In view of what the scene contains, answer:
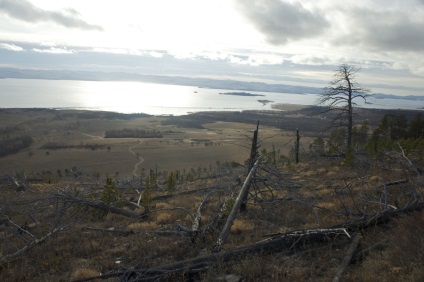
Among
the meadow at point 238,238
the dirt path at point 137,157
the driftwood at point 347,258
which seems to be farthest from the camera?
the dirt path at point 137,157

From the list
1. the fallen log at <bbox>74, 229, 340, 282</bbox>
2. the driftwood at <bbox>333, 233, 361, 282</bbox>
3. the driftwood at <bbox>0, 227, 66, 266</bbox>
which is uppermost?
the driftwood at <bbox>333, 233, 361, 282</bbox>

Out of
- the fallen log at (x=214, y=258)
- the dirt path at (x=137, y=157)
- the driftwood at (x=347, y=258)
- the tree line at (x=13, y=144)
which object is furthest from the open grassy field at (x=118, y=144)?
the driftwood at (x=347, y=258)

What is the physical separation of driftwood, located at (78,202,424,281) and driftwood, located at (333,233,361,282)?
9.8 inches

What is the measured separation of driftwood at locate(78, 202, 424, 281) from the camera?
5.54 metres

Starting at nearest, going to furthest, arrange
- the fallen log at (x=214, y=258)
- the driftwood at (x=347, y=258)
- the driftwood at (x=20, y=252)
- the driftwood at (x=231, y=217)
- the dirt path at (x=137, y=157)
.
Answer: the driftwood at (x=347, y=258) < the fallen log at (x=214, y=258) < the driftwood at (x=231, y=217) < the driftwood at (x=20, y=252) < the dirt path at (x=137, y=157)

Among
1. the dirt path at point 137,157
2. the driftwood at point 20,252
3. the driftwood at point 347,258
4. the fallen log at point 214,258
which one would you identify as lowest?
the dirt path at point 137,157

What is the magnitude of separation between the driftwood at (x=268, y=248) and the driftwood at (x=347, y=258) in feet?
0.82

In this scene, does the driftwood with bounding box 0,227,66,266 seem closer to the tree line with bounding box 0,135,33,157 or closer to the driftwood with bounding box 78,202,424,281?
the driftwood with bounding box 78,202,424,281

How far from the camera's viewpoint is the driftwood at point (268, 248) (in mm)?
5543

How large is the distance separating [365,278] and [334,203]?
5.27m

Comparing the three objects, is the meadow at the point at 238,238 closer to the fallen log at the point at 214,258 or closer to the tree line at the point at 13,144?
the fallen log at the point at 214,258

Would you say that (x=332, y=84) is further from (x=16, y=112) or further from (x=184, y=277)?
(x=16, y=112)

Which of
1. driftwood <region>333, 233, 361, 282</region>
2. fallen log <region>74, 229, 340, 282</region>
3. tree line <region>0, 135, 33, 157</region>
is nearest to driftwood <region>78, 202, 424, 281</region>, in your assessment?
fallen log <region>74, 229, 340, 282</region>

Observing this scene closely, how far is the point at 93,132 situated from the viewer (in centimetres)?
10631
